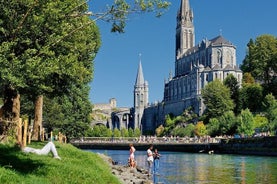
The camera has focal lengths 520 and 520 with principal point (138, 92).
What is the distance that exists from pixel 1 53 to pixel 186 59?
164762mm

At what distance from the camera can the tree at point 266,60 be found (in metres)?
104

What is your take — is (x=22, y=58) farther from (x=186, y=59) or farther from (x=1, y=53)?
(x=186, y=59)

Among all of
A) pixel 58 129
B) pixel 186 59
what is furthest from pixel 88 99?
pixel 186 59

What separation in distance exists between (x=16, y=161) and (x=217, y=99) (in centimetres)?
9679

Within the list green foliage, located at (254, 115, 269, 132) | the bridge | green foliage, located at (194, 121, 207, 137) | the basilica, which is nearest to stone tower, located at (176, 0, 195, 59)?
the basilica

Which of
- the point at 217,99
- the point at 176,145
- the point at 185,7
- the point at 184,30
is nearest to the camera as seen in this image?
the point at 176,145

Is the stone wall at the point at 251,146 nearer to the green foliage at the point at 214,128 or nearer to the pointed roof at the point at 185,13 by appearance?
the green foliage at the point at 214,128

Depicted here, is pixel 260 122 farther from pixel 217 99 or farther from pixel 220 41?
pixel 220 41

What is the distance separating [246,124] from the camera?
88250 mm

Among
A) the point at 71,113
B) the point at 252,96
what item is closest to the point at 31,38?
the point at 71,113

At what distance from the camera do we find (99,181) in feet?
53.3

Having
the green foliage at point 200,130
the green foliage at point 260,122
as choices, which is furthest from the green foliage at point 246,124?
the green foliage at point 200,130

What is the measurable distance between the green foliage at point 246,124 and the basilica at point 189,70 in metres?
47.8

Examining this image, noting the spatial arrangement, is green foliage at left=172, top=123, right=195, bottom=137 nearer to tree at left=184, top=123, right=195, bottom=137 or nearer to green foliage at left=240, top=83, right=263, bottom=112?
tree at left=184, top=123, right=195, bottom=137
